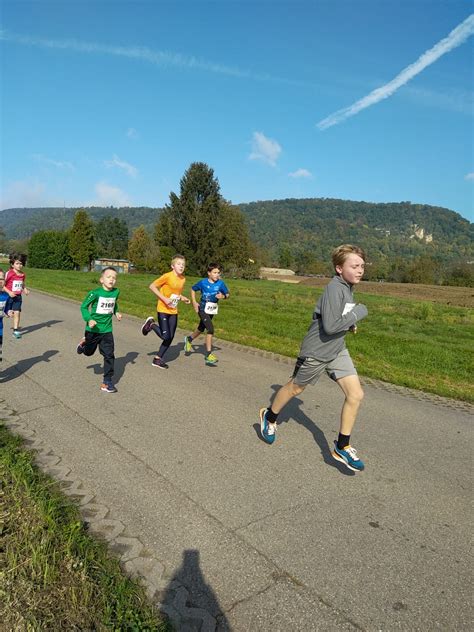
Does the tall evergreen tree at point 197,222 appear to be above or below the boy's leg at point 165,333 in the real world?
above

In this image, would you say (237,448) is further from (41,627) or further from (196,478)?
(41,627)

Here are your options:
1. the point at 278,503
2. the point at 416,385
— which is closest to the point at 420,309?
the point at 416,385

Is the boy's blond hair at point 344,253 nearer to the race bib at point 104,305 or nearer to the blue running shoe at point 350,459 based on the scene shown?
the blue running shoe at point 350,459

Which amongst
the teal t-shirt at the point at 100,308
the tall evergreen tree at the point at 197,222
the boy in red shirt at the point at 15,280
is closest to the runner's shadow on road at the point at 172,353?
the teal t-shirt at the point at 100,308

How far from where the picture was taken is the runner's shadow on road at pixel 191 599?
231 cm

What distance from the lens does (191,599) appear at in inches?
97.1

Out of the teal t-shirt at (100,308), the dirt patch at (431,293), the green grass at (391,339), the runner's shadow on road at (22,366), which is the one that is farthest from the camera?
the dirt patch at (431,293)

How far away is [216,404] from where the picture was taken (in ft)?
19.4

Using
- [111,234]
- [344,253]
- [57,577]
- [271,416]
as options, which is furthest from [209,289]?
[111,234]

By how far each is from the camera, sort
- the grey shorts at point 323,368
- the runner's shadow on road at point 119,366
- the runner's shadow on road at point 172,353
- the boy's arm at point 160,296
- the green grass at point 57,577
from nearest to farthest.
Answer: the green grass at point 57,577 → the grey shorts at point 323,368 → the runner's shadow on road at point 119,366 → the boy's arm at point 160,296 → the runner's shadow on road at point 172,353

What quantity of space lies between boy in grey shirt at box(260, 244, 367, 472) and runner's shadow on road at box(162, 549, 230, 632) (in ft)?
6.31

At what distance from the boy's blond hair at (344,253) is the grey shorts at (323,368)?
33.2 inches

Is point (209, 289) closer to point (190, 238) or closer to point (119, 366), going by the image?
point (119, 366)

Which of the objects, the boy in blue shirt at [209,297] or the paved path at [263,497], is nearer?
the paved path at [263,497]
